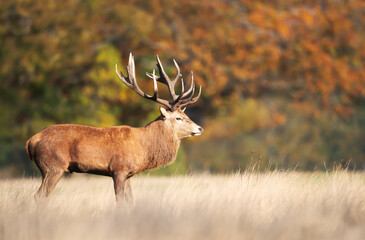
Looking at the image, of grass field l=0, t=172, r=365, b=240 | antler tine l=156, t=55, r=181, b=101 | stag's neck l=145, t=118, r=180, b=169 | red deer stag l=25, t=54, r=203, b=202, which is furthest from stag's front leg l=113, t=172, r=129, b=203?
antler tine l=156, t=55, r=181, b=101

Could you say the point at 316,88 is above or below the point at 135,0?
below

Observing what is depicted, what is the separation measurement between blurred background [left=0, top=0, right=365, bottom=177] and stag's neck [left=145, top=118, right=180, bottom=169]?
9.38m

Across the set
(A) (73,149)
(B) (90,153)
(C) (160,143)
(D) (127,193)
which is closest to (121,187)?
(D) (127,193)

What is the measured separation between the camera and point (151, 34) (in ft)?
73.0

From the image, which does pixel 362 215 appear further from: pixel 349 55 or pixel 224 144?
pixel 224 144

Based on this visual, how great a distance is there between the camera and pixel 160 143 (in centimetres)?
905

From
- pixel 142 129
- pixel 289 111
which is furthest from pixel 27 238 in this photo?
pixel 289 111

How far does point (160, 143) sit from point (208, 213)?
97.2 inches

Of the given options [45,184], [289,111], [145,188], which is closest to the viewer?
[45,184]

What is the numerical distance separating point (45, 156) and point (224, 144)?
101 ft

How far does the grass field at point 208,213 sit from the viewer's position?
5.97m

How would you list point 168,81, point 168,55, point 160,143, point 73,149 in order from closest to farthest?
point 73,149 < point 160,143 < point 168,81 < point 168,55

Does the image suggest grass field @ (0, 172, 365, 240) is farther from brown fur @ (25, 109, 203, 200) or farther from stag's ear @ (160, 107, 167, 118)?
stag's ear @ (160, 107, 167, 118)

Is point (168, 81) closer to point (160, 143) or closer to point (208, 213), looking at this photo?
point (160, 143)
